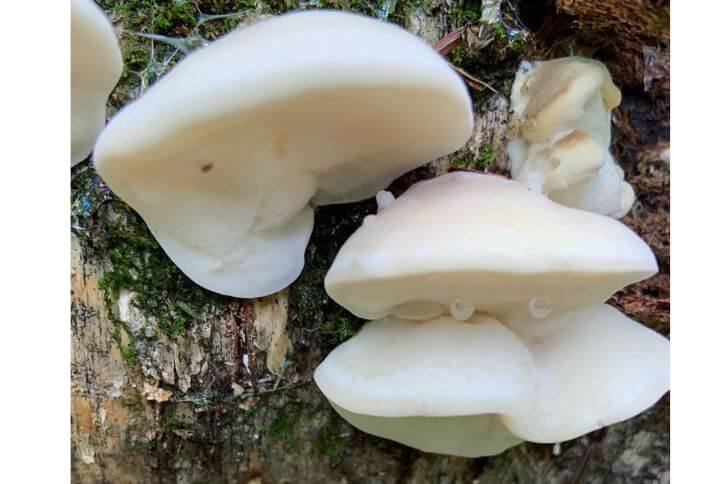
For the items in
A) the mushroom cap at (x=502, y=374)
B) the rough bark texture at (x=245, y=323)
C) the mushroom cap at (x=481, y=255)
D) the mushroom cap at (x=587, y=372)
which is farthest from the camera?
the rough bark texture at (x=245, y=323)

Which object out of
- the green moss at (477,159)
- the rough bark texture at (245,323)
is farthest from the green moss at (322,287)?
the green moss at (477,159)

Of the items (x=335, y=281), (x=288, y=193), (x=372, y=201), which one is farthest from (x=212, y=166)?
(x=372, y=201)

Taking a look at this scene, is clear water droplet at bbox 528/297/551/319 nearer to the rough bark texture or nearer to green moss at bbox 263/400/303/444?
the rough bark texture

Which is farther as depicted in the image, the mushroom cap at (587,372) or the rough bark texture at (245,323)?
the rough bark texture at (245,323)

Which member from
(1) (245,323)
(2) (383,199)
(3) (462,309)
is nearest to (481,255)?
(3) (462,309)

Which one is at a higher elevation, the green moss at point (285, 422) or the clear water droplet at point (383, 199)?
the clear water droplet at point (383, 199)

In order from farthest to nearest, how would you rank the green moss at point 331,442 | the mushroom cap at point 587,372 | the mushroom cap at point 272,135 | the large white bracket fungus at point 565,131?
the green moss at point 331,442 < the large white bracket fungus at point 565,131 < the mushroom cap at point 587,372 < the mushroom cap at point 272,135

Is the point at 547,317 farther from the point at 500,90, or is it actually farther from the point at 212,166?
the point at 212,166

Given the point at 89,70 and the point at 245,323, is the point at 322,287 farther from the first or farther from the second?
the point at 89,70

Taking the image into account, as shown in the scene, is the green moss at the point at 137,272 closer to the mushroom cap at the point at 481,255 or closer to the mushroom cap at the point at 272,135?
the mushroom cap at the point at 272,135
